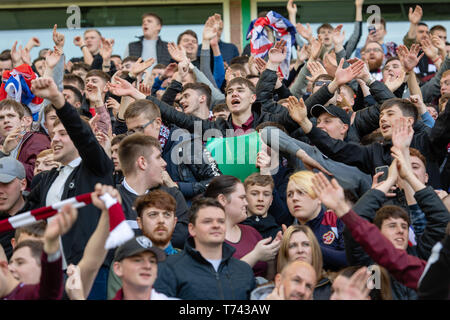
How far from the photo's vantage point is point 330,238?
251 inches

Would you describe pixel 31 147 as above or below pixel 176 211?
above

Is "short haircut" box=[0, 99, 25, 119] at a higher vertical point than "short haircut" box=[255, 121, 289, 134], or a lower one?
higher

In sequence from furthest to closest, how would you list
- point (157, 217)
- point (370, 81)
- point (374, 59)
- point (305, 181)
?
point (374, 59) < point (370, 81) < point (305, 181) < point (157, 217)

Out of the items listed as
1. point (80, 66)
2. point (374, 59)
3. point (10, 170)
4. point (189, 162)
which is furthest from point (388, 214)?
point (80, 66)

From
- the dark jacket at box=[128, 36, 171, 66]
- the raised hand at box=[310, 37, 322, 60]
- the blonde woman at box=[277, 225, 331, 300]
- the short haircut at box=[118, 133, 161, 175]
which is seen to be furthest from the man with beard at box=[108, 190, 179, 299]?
the dark jacket at box=[128, 36, 171, 66]

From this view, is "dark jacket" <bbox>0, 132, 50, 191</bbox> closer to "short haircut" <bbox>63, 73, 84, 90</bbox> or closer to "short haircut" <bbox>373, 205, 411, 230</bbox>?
"short haircut" <bbox>63, 73, 84, 90</bbox>

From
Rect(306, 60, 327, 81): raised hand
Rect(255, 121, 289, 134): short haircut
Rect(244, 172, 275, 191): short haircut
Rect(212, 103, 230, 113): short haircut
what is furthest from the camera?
Rect(306, 60, 327, 81): raised hand

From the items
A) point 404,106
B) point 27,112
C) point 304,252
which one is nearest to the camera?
point 304,252

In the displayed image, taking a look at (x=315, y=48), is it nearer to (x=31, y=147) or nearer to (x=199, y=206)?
(x=31, y=147)

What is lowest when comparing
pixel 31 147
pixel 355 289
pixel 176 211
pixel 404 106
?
pixel 355 289

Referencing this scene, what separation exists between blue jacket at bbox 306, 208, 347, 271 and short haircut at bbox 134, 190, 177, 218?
45.9 inches

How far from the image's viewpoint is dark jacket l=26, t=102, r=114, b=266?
5.68 metres

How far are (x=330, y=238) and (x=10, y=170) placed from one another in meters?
2.77

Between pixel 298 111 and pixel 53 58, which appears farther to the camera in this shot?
pixel 53 58
